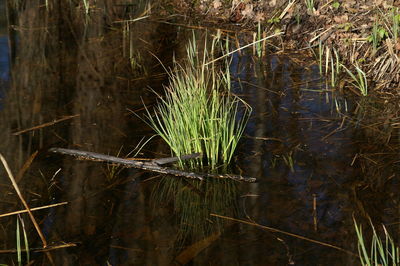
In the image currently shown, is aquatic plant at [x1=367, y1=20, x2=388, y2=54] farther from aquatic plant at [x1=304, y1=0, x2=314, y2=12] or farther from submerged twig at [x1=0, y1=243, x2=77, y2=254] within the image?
submerged twig at [x1=0, y1=243, x2=77, y2=254]

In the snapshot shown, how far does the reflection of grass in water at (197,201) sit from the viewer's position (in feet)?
10.8

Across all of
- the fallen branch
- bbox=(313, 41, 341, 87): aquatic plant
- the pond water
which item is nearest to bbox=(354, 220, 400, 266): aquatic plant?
the pond water

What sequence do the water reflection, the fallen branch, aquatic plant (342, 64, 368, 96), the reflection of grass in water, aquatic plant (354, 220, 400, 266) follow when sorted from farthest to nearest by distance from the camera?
the water reflection, aquatic plant (342, 64, 368, 96), the fallen branch, the reflection of grass in water, aquatic plant (354, 220, 400, 266)

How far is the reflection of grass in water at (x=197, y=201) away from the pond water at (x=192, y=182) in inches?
0.4

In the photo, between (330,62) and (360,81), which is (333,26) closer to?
(330,62)

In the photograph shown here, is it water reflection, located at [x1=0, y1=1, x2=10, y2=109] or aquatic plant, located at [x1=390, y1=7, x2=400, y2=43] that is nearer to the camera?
aquatic plant, located at [x1=390, y1=7, x2=400, y2=43]

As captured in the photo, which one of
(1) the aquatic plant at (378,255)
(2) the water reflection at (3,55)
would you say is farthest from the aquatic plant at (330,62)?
(2) the water reflection at (3,55)

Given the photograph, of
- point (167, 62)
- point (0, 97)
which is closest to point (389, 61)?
point (167, 62)

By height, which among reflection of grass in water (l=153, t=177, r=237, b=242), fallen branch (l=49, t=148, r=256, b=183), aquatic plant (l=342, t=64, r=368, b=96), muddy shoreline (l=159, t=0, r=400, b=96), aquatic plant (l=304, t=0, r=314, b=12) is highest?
aquatic plant (l=304, t=0, r=314, b=12)

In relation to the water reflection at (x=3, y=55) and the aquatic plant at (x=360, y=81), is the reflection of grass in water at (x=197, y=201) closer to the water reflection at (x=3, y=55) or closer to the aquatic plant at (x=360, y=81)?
the aquatic plant at (x=360, y=81)

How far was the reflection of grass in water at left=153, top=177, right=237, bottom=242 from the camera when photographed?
10.8ft

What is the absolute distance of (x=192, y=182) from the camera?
3.80 meters

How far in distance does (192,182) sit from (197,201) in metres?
0.24

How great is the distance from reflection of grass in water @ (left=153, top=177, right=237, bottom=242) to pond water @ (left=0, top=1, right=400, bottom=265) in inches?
0.4
